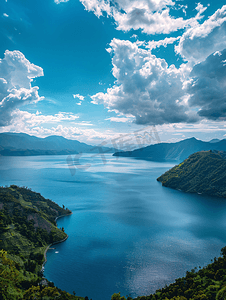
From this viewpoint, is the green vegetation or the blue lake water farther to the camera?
the blue lake water

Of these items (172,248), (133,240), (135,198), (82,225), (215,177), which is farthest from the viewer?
(215,177)

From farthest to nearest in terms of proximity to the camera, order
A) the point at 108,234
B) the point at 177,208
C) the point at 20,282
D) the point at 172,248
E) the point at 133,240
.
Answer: the point at 177,208 → the point at 108,234 → the point at 133,240 → the point at 172,248 → the point at 20,282

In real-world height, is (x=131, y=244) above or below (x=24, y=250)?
below

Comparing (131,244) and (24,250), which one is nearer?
(24,250)

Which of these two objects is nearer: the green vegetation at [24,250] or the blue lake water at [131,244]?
the green vegetation at [24,250]

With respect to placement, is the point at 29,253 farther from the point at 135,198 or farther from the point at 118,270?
the point at 135,198

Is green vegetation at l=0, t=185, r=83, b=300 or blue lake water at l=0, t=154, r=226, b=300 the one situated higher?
green vegetation at l=0, t=185, r=83, b=300

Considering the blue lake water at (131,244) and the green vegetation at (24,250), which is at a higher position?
the green vegetation at (24,250)

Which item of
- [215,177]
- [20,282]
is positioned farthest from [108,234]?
[215,177]
